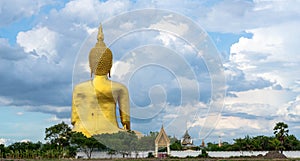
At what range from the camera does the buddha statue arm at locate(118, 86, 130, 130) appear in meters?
48.3

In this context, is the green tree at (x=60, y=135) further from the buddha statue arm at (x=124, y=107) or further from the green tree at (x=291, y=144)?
the green tree at (x=291, y=144)

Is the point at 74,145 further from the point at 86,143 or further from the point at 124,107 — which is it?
the point at 124,107

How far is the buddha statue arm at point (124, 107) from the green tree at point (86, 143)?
476 centimetres

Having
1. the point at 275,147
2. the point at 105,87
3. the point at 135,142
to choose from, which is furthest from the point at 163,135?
the point at 275,147

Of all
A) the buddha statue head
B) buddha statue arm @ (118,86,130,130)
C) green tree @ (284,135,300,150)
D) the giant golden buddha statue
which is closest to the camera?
the giant golden buddha statue

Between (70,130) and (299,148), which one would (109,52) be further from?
(299,148)

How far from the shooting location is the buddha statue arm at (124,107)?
48344 millimetres

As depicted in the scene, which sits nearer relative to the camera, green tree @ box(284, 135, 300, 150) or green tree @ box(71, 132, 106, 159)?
green tree @ box(71, 132, 106, 159)

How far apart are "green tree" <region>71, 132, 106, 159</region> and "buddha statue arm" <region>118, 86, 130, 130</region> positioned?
476 cm

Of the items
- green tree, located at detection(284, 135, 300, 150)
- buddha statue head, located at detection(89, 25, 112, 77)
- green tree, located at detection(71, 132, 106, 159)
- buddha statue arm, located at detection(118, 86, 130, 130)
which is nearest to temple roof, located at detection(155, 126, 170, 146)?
buddha statue arm, located at detection(118, 86, 130, 130)

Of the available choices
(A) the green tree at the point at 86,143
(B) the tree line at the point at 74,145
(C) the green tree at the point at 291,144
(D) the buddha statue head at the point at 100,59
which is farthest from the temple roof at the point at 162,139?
(C) the green tree at the point at 291,144

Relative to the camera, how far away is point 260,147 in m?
49.8

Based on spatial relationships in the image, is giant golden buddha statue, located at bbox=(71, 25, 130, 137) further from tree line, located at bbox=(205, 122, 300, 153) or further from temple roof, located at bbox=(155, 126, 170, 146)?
tree line, located at bbox=(205, 122, 300, 153)

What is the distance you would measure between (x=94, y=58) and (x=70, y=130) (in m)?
7.63
